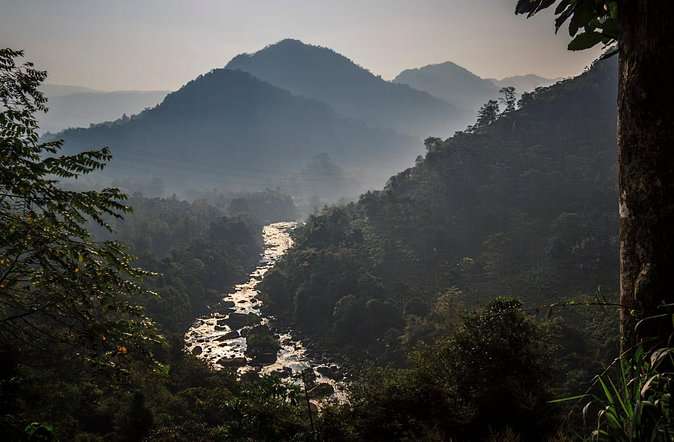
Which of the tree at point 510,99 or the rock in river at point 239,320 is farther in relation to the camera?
the tree at point 510,99

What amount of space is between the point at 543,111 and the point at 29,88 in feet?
281

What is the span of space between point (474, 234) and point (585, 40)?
59.3m

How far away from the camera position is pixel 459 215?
63156 millimetres

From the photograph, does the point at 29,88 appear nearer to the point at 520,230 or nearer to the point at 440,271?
the point at 440,271

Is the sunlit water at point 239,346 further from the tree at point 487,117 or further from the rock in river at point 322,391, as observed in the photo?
the tree at point 487,117

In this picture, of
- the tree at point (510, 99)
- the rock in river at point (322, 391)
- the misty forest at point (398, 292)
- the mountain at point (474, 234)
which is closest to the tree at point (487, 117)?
the misty forest at point (398, 292)

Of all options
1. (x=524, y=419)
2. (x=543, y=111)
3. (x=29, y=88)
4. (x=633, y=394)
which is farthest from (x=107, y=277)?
(x=543, y=111)

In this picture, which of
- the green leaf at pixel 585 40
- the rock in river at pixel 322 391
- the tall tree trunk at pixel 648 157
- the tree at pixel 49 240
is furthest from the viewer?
the rock in river at pixel 322 391

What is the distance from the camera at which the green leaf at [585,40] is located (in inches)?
135

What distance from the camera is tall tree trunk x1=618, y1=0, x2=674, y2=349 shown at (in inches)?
101

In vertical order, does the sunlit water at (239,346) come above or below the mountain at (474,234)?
below

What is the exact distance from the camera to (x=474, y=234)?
5984 cm

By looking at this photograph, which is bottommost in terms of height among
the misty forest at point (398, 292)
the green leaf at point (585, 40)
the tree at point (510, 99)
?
the misty forest at point (398, 292)

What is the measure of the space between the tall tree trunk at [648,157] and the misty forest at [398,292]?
13 mm
